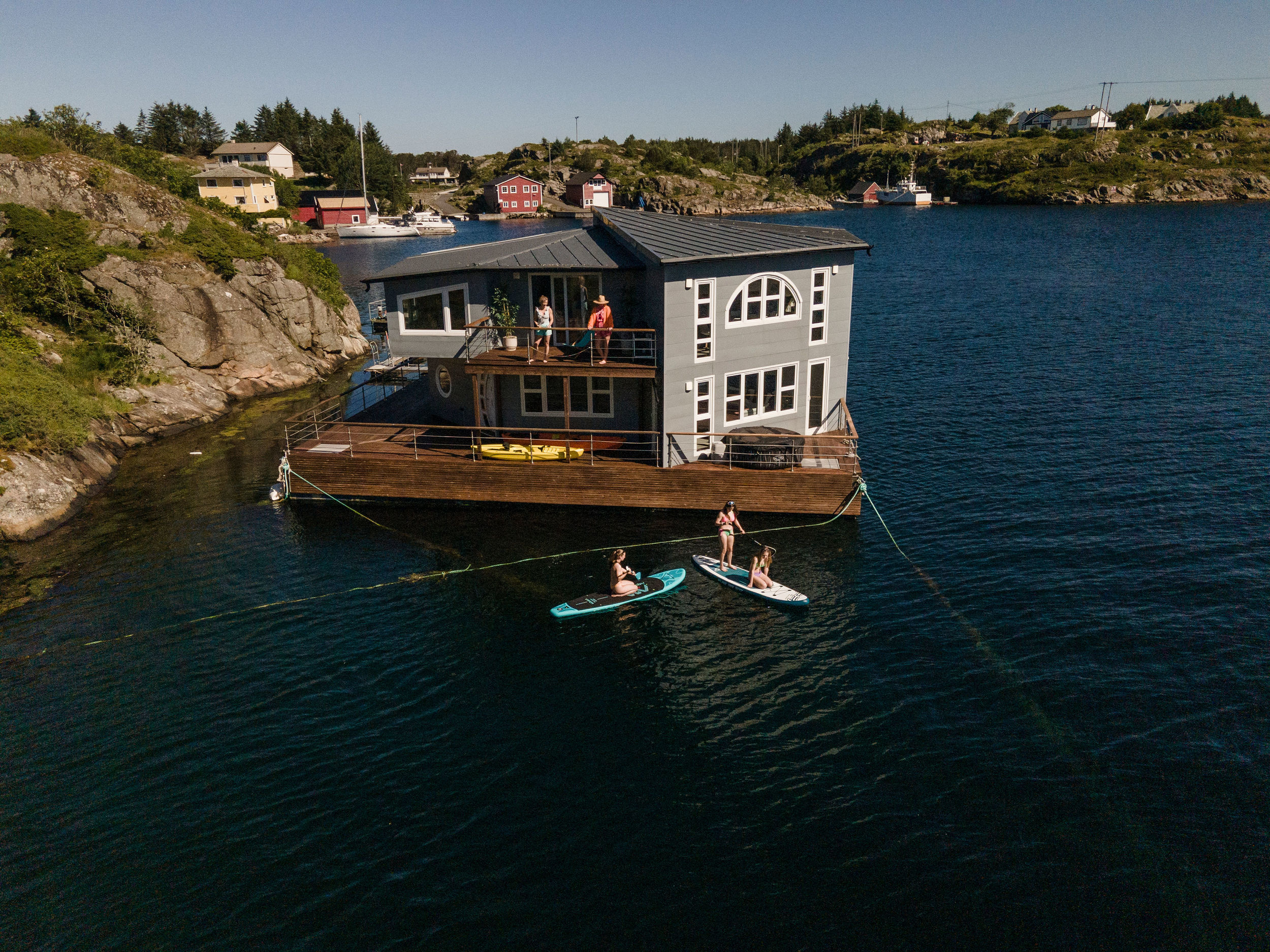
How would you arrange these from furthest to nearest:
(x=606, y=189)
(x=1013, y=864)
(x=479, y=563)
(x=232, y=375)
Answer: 1. (x=606, y=189)
2. (x=232, y=375)
3. (x=479, y=563)
4. (x=1013, y=864)

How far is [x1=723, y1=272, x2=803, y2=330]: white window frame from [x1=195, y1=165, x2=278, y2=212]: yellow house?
443ft

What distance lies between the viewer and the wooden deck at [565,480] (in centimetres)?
3198

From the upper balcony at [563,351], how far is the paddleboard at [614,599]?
28.2 ft

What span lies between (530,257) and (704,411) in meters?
9.93

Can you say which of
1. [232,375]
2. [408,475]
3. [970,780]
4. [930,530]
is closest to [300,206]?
[232,375]

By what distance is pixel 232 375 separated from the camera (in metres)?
50.2

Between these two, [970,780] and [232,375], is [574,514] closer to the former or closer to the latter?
[970,780]

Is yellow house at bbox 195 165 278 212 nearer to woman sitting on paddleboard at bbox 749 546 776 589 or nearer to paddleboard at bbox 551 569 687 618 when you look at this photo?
paddleboard at bbox 551 569 687 618

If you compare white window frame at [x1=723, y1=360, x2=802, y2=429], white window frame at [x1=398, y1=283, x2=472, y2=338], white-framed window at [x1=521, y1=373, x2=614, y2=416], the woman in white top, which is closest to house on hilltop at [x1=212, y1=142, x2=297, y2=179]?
white window frame at [x1=398, y1=283, x2=472, y2=338]

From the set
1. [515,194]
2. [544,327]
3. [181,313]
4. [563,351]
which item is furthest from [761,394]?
[515,194]

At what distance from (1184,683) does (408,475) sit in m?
27.7

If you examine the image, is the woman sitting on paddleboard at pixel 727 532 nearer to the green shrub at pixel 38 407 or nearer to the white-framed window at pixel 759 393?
the white-framed window at pixel 759 393

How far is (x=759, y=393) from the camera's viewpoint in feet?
112

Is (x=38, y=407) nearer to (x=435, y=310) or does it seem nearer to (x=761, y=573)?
(x=435, y=310)
